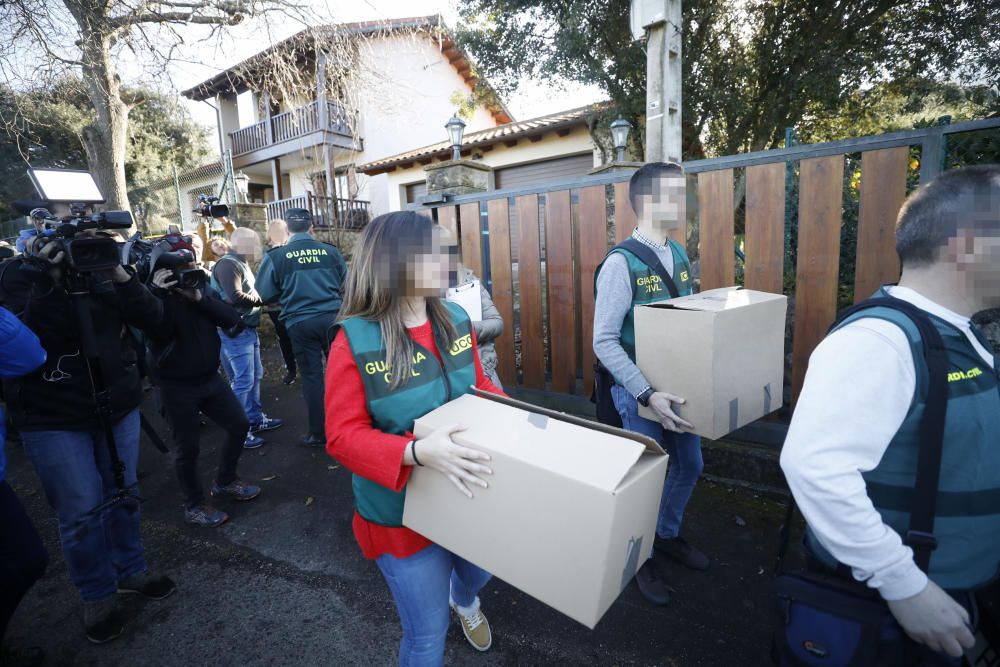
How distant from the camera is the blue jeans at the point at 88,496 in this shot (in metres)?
1.95

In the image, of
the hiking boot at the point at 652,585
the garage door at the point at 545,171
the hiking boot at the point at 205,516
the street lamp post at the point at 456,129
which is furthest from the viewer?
the garage door at the point at 545,171

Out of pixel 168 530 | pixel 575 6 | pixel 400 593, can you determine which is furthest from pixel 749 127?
pixel 168 530

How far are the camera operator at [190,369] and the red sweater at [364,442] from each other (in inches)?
69.9

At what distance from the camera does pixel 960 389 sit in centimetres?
101

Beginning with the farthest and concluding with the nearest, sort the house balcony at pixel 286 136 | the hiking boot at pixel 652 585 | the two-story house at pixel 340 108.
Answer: the house balcony at pixel 286 136 < the two-story house at pixel 340 108 < the hiking boot at pixel 652 585

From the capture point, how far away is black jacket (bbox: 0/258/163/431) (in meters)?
1.89

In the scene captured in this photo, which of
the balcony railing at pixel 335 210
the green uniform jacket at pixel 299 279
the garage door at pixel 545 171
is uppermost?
the garage door at pixel 545 171

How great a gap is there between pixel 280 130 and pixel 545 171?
9.73 meters

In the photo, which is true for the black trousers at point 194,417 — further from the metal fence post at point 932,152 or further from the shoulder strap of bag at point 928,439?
the metal fence post at point 932,152

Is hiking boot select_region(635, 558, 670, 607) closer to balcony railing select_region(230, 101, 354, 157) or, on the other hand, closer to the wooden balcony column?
balcony railing select_region(230, 101, 354, 157)

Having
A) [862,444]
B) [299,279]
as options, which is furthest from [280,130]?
[862,444]

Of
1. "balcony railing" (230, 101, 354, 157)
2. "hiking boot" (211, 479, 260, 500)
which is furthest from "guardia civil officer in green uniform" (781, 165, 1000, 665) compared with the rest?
"balcony railing" (230, 101, 354, 157)

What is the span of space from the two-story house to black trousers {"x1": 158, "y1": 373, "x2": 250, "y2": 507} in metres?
5.56

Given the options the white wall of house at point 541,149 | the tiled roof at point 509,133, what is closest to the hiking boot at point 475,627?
the tiled roof at point 509,133
